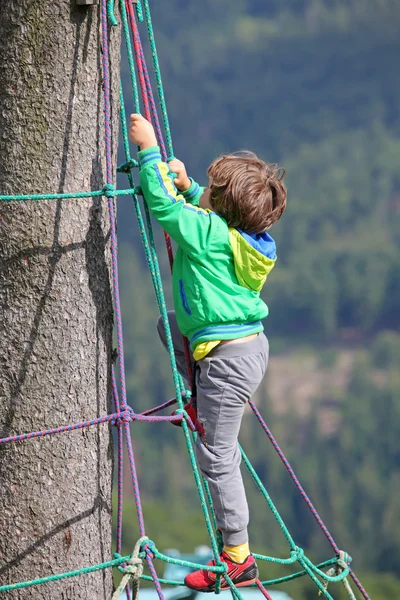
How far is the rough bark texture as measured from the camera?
2.39 meters

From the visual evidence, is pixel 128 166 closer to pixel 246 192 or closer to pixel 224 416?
pixel 246 192

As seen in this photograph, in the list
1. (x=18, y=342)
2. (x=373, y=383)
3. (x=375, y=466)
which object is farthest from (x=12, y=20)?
(x=373, y=383)

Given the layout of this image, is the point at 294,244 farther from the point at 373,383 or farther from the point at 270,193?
the point at 270,193

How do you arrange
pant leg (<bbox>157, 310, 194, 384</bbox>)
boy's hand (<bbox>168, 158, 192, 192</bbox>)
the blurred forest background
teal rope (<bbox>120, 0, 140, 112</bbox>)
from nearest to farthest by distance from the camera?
teal rope (<bbox>120, 0, 140, 112</bbox>) < boy's hand (<bbox>168, 158, 192, 192</bbox>) < pant leg (<bbox>157, 310, 194, 384</bbox>) < the blurred forest background

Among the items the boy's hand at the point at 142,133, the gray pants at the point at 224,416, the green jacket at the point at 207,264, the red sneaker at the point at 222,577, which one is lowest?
the red sneaker at the point at 222,577

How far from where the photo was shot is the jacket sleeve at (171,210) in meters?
2.51

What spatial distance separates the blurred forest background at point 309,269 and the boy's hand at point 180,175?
2779 centimetres

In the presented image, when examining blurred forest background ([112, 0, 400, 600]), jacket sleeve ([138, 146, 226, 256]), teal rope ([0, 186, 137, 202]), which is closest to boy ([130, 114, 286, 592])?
jacket sleeve ([138, 146, 226, 256])

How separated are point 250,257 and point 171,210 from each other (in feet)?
0.89

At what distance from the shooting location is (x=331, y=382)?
7525 cm

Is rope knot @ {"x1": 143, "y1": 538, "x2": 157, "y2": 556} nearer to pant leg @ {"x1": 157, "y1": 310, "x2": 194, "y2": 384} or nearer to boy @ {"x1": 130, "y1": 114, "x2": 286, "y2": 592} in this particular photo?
boy @ {"x1": 130, "y1": 114, "x2": 286, "y2": 592}

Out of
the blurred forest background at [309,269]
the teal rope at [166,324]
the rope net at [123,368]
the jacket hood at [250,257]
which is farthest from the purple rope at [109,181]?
the blurred forest background at [309,269]

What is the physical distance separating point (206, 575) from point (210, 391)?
561 mm

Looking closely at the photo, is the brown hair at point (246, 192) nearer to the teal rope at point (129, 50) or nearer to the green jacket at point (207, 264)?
the green jacket at point (207, 264)
